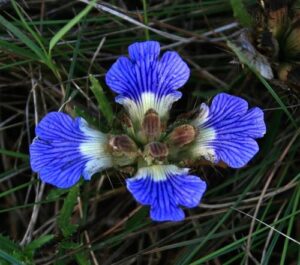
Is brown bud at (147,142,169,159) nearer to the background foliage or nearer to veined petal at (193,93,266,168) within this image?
veined petal at (193,93,266,168)

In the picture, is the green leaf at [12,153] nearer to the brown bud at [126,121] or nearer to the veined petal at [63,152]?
the veined petal at [63,152]

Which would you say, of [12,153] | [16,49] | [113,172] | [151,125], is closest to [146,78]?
[151,125]

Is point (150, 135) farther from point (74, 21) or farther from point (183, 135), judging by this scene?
point (74, 21)

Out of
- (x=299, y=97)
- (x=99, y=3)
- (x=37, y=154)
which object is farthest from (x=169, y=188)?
(x=99, y=3)

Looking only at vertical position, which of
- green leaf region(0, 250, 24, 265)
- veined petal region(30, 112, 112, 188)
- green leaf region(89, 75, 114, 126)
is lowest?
green leaf region(0, 250, 24, 265)

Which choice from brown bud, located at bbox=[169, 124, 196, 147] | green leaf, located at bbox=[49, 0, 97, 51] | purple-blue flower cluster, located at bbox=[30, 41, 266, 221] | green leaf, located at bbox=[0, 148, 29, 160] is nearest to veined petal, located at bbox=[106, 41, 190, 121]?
purple-blue flower cluster, located at bbox=[30, 41, 266, 221]

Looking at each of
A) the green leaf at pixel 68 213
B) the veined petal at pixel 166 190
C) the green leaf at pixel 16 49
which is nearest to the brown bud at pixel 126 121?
the veined petal at pixel 166 190

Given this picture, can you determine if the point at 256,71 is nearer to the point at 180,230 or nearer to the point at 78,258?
the point at 180,230
